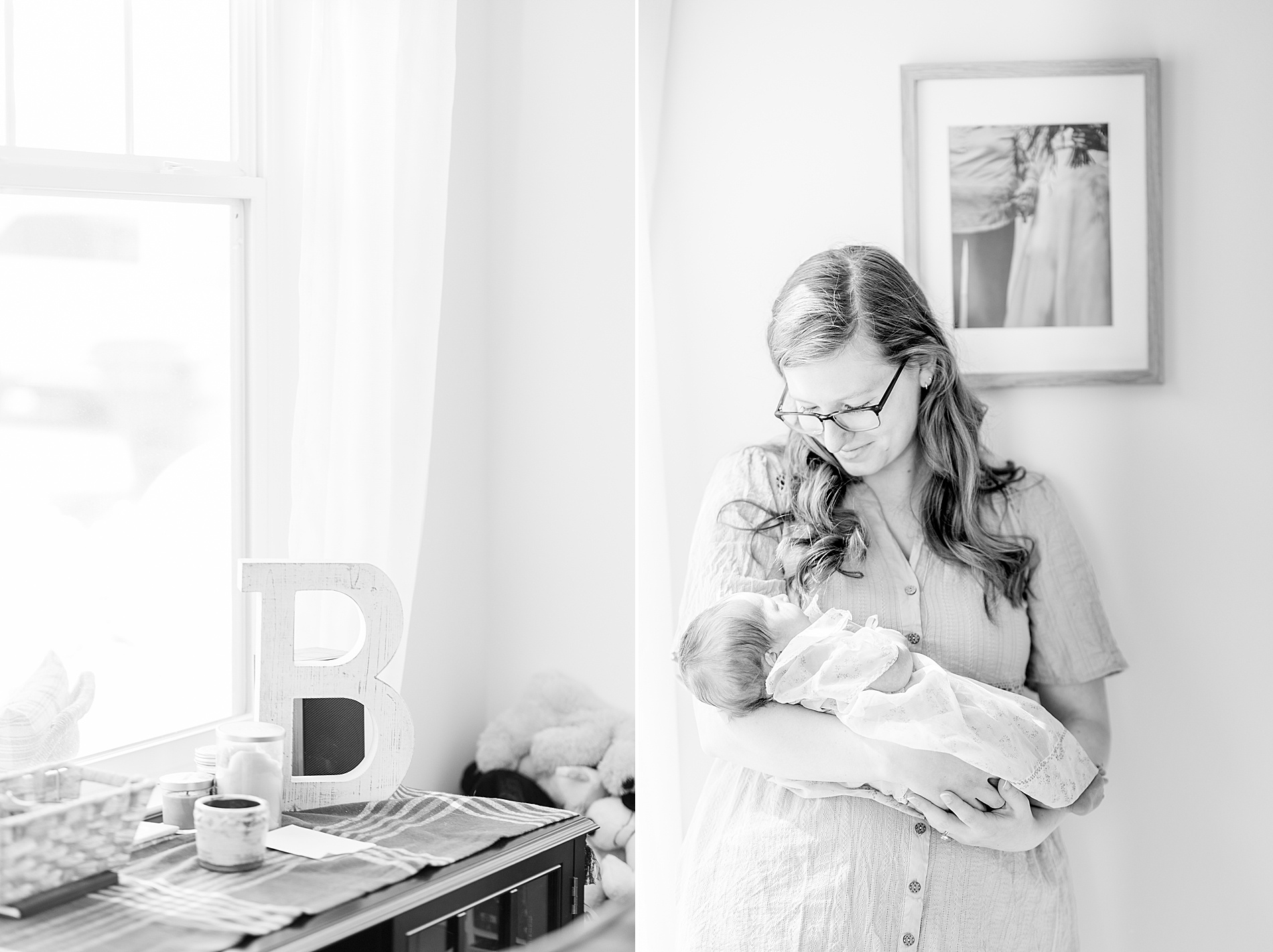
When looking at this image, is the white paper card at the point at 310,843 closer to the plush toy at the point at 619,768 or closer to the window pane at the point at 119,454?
the window pane at the point at 119,454

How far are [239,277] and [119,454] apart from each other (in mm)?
405

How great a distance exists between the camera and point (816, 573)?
5.29 ft

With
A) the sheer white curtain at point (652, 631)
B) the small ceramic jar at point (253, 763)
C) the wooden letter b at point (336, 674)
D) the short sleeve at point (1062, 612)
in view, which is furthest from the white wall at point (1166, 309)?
the small ceramic jar at point (253, 763)

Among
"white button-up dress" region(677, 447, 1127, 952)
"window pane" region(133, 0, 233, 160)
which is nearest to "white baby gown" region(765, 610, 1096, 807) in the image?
"white button-up dress" region(677, 447, 1127, 952)

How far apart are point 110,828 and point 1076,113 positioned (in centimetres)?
172

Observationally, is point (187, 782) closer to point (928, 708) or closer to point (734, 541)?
point (734, 541)

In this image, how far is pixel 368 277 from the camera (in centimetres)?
225

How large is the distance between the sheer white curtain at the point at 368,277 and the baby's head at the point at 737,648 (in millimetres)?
897

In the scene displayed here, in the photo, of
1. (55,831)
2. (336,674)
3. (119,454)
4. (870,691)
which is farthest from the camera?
(119,454)

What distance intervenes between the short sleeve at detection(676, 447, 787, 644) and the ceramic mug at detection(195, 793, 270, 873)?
57 cm

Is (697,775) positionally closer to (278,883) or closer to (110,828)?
(278,883)

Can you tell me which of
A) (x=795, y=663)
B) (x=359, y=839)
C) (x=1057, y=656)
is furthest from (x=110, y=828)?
(x=1057, y=656)

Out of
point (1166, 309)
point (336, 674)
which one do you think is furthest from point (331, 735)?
point (1166, 309)

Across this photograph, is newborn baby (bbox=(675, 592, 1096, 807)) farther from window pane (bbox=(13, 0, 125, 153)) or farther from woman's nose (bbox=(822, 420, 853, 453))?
window pane (bbox=(13, 0, 125, 153))
